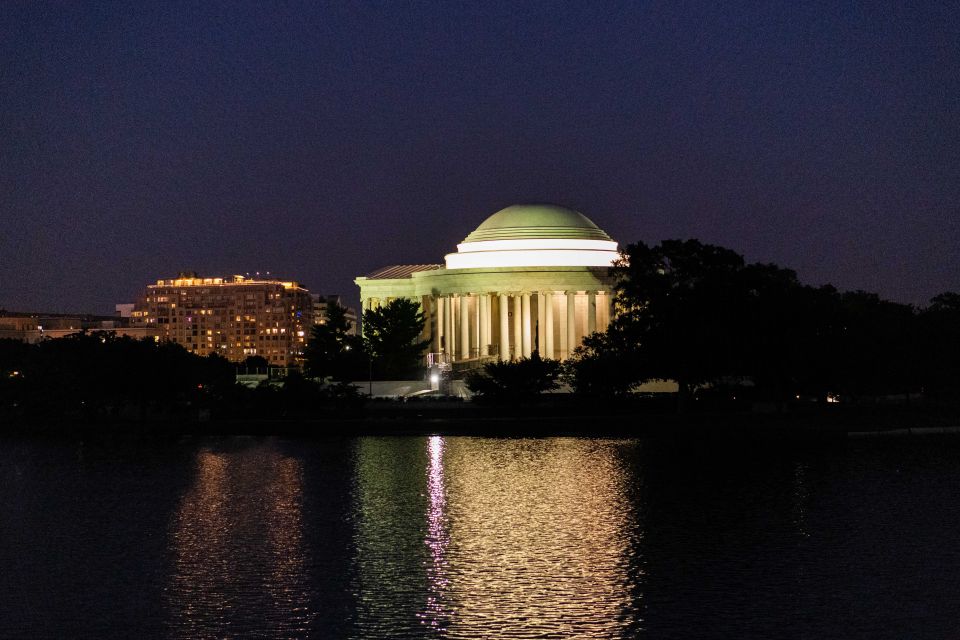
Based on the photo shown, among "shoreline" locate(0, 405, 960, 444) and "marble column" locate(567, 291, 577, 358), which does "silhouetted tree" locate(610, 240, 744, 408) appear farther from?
"marble column" locate(567, 291, 577, 358)

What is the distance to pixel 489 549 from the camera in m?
37.1

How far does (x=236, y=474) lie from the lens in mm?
59500

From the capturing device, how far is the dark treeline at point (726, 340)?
91.3 meters

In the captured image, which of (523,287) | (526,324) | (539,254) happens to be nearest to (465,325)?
(526,324)

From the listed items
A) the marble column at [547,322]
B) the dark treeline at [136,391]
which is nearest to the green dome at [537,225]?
the marble column at [547,322]

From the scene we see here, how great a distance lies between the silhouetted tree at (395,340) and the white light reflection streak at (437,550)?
61068 millimetres

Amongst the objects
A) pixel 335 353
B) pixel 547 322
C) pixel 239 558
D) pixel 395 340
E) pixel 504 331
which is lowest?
pixel 239 558

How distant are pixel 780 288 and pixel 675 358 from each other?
34.2 feet

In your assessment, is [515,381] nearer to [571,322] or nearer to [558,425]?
[558,425]

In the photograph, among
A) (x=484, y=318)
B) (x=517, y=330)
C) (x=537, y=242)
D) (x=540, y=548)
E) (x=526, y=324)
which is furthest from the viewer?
(x=537, y=242)

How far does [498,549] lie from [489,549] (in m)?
0.22

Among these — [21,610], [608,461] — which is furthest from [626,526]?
[608,461]

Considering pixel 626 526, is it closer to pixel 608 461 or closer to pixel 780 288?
pixel 608 461

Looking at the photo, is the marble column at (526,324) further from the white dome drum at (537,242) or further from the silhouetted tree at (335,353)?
the silhouetted tree at (335,353)
